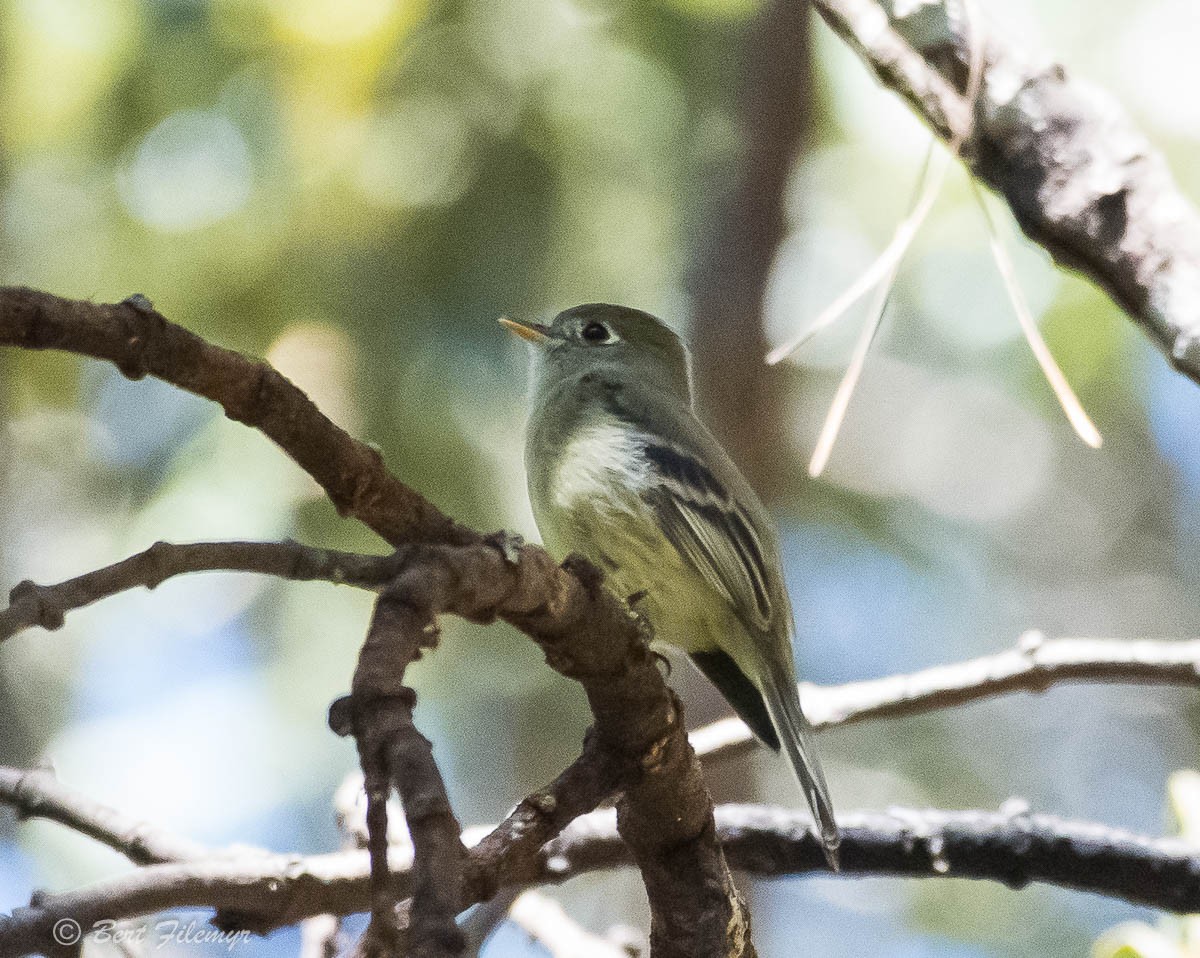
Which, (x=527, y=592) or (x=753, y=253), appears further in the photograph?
(x=753, y=253)

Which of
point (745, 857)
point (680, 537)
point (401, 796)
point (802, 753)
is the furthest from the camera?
point (680, 537)

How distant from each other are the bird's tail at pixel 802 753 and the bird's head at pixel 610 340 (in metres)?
1.37

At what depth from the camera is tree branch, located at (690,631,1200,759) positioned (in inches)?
120

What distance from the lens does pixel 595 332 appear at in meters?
4.51

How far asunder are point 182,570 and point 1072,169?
71.0 inches

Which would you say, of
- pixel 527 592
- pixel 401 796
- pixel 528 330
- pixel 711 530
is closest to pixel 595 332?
pixel 528 330

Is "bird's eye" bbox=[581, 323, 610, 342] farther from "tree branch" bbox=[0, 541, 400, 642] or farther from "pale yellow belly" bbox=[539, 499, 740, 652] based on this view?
"tree branch" bbox=[0, 541, 400, 642]

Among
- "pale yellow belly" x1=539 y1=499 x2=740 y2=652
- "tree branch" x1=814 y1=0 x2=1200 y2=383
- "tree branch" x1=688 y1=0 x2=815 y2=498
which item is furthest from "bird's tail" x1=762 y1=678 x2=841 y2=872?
"tree branch" x1=688 y1=0 x2=815 y2=498

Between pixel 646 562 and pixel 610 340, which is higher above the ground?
pixel 610 340

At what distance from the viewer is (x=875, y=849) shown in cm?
295

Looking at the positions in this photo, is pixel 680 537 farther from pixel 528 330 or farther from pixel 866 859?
pixel 528 330

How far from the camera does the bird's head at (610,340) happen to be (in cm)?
437

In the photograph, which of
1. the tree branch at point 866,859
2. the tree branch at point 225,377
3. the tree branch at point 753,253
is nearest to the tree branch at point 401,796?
the tree branch at point 225,377

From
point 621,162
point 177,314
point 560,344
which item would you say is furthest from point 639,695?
point 621,162
